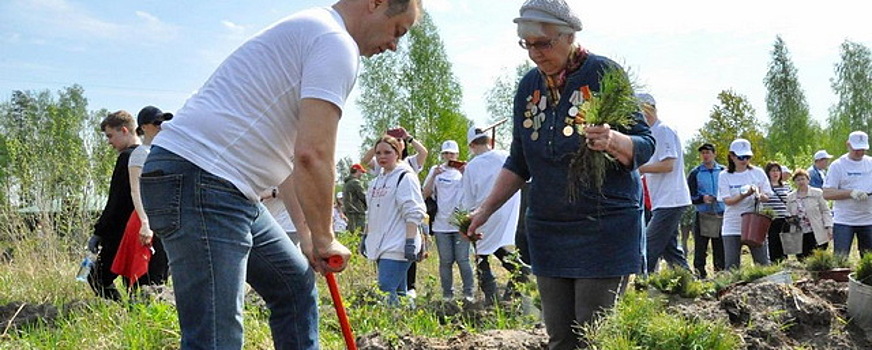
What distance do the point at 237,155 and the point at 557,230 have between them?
1360 mm

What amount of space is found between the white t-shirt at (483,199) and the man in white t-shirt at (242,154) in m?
5.18

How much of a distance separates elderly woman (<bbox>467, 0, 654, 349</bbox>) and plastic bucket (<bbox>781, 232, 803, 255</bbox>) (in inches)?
301

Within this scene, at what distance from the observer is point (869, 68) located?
5312 centimetres

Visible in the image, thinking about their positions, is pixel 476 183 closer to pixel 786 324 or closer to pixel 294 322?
pixel 786 324

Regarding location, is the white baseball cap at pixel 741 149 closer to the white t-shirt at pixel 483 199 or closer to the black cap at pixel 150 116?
the white t-shirt at pixel 483 199

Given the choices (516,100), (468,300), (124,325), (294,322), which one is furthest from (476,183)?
(294,322)

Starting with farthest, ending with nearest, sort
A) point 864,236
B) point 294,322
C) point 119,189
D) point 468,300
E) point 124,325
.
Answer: point 864,236
point 468,300
point 119,189
point 124,325
point 294,322

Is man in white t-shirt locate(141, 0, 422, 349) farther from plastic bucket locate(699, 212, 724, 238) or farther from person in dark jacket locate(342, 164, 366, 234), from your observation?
person in dark jacket locate(342, 164, 366, 234)

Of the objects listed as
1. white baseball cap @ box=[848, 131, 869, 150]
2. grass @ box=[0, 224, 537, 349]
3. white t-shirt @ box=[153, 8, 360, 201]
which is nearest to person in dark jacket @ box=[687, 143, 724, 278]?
white baseball cap @ box=[848, 131, 869, 150]

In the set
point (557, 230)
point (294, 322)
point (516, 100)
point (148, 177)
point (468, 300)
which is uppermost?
point (516, 100)

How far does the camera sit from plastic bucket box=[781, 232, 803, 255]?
1040 cm

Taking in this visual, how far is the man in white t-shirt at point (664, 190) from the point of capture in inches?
277

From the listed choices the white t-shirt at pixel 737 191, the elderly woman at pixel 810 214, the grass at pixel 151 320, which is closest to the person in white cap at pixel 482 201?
the grass at pixel 151 320

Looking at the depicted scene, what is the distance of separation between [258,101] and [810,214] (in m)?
9.46
